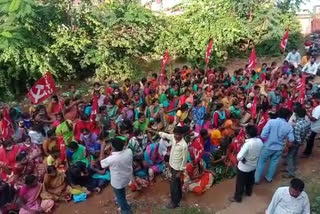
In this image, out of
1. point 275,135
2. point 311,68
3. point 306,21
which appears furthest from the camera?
point 306,21

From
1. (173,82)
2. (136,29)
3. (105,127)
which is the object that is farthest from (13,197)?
(136,29)

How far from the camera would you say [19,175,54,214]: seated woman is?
6.38 metres

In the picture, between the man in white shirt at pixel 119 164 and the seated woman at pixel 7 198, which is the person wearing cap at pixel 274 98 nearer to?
the man in white shirt at pixel 119 164

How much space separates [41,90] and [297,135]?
5.03 m

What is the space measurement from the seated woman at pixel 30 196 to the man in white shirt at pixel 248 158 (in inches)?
131

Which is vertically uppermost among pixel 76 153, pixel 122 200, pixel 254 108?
pixel 254 108

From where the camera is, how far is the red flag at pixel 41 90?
25.5 ft

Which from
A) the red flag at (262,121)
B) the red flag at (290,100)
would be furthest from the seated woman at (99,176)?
the red flag at (290,100)

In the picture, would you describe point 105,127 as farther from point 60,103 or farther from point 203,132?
point 203,132

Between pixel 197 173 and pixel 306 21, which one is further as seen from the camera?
pixel 306 21

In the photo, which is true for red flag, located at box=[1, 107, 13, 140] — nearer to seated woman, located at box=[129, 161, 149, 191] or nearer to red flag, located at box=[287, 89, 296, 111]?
seated woman, located at box=[129, 161, 149, 191]

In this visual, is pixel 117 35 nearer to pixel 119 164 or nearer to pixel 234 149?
pixel 234 149

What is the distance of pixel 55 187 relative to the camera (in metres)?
6.88

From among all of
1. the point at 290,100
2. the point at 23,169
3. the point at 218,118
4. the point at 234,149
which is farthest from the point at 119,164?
the point at 290,100
